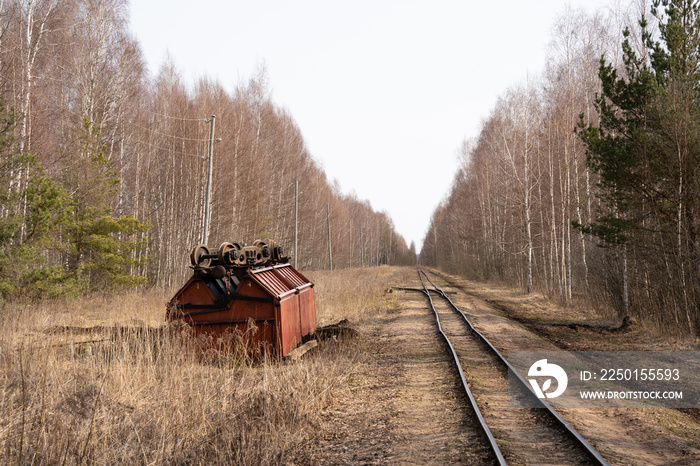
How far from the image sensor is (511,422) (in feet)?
19.6

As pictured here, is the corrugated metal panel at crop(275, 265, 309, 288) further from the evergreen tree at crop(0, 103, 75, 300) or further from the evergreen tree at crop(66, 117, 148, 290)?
the evergreen tree at crop(66, 117, 148, 290)

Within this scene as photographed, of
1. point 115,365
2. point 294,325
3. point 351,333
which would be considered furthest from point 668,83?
point 115,365

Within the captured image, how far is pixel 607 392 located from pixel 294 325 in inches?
230

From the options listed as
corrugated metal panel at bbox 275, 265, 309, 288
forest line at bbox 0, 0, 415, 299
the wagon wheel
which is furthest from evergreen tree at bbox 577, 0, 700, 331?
forest line at bbox 0, 0, 415, 299

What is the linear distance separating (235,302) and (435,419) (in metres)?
4.61

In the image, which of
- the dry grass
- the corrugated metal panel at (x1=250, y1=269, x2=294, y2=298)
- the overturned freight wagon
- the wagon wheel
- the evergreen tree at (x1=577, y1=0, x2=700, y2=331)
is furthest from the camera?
the evergreen tree at (x1=577, y1=0, x2=700, y2=331)

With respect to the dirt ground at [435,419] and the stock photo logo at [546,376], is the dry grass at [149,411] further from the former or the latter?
the stock photo logo at [546,376]

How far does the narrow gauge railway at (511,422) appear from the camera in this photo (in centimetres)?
484

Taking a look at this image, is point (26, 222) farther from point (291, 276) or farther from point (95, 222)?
point (291, 276)

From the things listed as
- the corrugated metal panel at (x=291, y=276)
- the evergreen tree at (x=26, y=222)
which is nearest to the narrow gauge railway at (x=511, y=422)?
the corrugated metal panel at (x=291, y=276)

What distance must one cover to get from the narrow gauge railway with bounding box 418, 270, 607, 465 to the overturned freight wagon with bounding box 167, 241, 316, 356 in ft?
11.3

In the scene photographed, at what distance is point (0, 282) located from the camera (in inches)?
443

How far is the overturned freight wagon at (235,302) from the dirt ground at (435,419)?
6.04 ft

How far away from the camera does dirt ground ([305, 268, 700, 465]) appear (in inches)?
198
